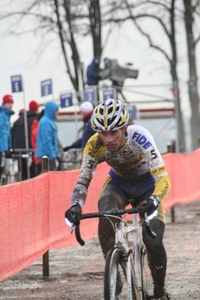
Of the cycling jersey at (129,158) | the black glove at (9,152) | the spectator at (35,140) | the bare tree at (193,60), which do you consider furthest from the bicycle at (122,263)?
the bare tree at (193,60)

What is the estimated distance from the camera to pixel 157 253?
7.14 m

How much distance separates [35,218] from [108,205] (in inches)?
83.2

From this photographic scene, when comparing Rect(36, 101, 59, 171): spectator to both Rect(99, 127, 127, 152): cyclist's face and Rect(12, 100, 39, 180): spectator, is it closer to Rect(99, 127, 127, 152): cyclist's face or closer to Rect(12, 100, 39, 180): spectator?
Rect(12, 100, 39, 180): spectator

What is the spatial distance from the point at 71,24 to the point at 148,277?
1586 centimetres

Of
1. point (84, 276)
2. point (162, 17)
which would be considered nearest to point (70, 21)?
point (162, 17)

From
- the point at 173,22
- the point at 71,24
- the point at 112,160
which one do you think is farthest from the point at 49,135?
the point at 173,22

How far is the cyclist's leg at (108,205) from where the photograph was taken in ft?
23.4

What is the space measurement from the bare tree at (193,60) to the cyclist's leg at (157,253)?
19.5 metres

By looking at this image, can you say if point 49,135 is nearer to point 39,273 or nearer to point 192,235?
point 192,235

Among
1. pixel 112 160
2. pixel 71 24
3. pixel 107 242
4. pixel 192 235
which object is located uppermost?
pixel 71 24

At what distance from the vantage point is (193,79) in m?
29.0

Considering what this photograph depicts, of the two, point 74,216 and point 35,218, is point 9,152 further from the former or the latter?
point 74,216

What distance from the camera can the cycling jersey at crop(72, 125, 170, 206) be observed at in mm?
7102

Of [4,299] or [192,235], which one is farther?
[192,235]
